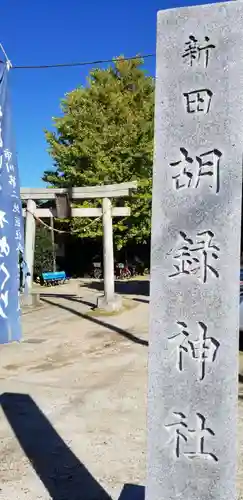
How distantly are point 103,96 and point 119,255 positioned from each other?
26.4 feet

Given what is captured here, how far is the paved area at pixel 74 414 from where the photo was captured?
3.78 m

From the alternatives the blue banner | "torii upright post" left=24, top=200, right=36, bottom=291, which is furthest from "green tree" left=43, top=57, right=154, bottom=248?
the blue banner

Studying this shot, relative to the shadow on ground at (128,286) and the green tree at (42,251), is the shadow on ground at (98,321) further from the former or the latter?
the green tree at (42,251)

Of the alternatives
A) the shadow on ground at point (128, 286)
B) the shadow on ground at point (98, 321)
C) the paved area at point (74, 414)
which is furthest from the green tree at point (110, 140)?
the paved area at point (74, 414)

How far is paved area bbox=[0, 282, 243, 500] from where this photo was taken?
12.4 ft

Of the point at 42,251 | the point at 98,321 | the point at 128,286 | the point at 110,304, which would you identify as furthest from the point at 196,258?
the point at 42,251

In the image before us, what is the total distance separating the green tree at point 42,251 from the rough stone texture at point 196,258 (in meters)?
20.2

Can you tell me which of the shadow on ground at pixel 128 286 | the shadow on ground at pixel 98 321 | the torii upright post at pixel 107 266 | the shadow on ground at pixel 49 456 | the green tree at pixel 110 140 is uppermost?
the green tree at pixel 110 140

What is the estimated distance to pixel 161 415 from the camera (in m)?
2.62

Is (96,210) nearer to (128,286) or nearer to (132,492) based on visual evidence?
(128,286)

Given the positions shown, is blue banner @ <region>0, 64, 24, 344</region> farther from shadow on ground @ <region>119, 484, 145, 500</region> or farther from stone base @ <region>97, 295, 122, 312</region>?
stone base @ <region>97, 295, 122, 312</region>

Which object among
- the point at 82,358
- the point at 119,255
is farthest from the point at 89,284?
the point at 82,358

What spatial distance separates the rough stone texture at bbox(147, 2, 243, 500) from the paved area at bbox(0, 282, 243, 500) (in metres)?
0.97

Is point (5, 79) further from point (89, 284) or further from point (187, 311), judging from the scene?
point (89, 284)
